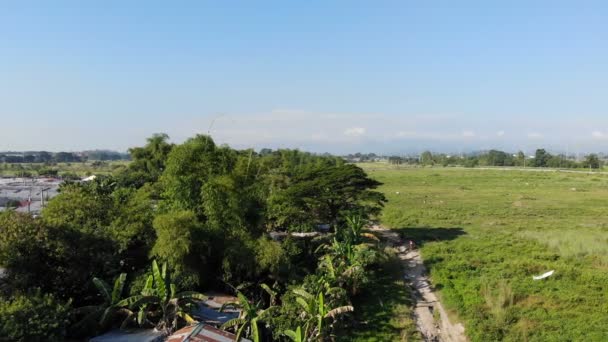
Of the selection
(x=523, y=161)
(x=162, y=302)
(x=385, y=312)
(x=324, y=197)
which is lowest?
(x=385, y=312)

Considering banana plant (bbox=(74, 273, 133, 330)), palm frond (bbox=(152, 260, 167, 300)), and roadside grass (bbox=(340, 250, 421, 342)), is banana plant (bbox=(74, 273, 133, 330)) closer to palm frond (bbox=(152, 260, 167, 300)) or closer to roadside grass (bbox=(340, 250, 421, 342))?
palm frond (bbox=(152, 260, 167, 300))

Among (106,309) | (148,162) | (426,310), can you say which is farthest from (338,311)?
(148,162)

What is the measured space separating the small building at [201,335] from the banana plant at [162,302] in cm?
51

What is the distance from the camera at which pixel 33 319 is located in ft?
35.5

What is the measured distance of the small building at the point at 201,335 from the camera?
1216 centimetres

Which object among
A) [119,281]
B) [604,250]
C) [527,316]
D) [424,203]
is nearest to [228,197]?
[119,281]

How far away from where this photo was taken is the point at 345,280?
1694 centimetres

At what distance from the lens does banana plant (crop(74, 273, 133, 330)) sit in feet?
42.7

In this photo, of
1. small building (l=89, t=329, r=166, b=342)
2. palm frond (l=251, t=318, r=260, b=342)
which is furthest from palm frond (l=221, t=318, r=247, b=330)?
small building (l=89, t=329, r=166, b=342)

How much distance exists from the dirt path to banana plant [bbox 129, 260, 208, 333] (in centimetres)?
755

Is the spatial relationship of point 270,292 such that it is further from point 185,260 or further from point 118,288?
point 118,288

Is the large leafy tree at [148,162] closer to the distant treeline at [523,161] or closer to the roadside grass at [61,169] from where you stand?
the roadside grass at [61,169]

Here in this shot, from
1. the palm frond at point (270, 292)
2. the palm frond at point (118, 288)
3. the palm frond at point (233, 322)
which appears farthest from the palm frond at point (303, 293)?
the palm frond at point (118, 288)

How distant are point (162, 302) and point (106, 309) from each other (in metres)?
1.57
